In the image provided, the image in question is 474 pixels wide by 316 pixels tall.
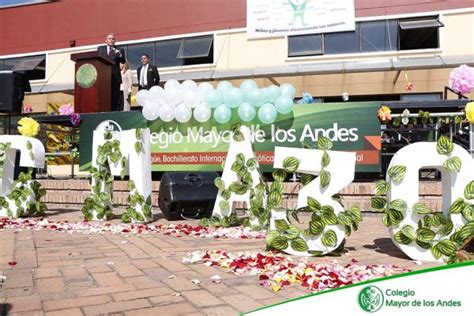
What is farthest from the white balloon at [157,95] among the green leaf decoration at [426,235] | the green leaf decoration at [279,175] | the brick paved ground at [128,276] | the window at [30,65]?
the window at [30,65]

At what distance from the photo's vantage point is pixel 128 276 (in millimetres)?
2924

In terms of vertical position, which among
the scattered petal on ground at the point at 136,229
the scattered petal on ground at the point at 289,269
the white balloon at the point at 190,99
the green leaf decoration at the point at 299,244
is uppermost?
the white balloon at the point at 190,99

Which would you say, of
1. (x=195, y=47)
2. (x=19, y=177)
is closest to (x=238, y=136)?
(x=19, y=177)

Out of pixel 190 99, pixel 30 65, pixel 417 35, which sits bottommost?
pixel 190 99

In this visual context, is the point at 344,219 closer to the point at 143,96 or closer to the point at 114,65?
the point at 143,96

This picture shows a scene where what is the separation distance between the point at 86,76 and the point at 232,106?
3672 mm

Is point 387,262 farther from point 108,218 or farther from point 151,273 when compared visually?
point 108,218

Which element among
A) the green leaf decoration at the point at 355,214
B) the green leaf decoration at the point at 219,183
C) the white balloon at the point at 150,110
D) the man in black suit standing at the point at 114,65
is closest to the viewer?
the green leaf decoration at the point at 355,214

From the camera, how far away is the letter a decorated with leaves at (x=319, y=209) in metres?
3.53

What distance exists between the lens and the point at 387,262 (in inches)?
130

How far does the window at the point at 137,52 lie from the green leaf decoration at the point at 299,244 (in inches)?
515

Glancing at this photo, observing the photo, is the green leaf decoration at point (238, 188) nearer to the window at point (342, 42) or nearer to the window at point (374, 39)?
the window at point (374, 39)

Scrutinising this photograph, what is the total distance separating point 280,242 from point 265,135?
3052 millimetres

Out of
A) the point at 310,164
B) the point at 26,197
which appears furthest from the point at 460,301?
the point at 26,197
